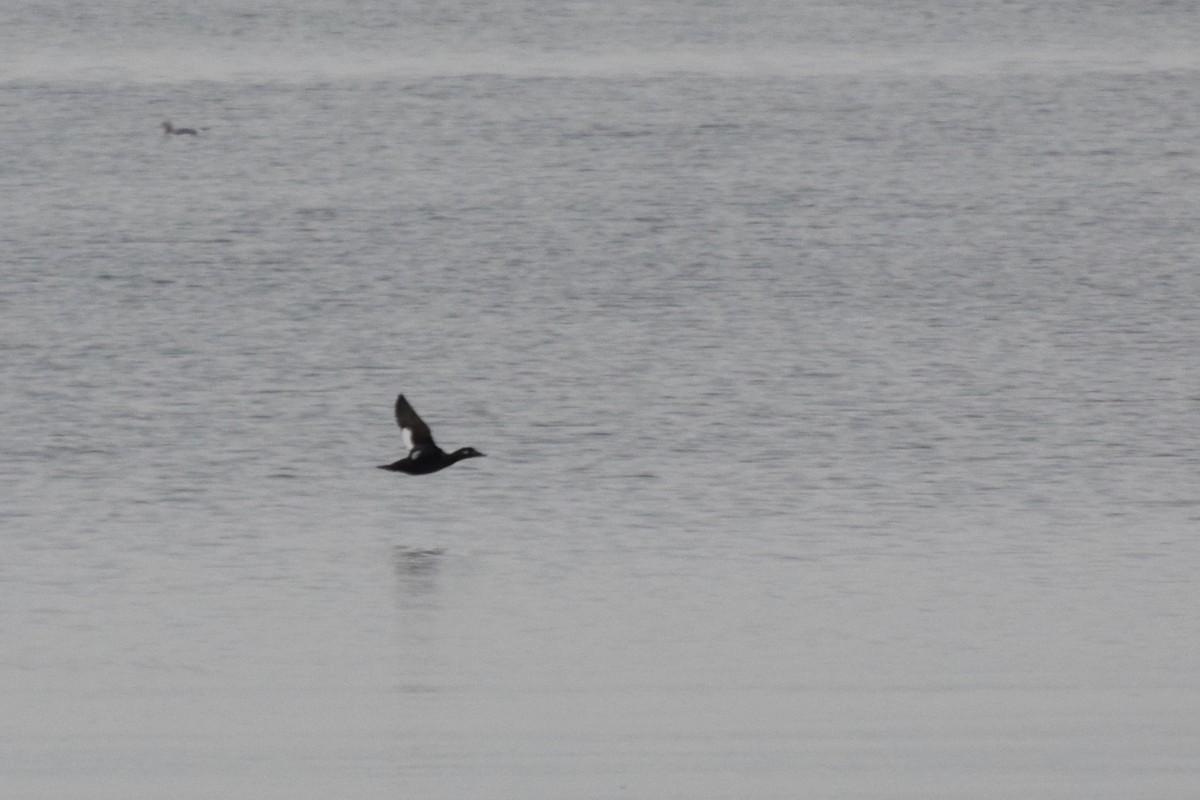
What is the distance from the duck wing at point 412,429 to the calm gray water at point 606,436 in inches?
15.4

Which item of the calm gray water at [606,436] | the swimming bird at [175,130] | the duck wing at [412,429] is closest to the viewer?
the calm gray water at [606,436]

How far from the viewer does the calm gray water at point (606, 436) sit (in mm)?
8805

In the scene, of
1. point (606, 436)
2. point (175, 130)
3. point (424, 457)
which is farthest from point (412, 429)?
point (175, 130)

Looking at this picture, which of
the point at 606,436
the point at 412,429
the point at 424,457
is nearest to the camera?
the point at 424,457

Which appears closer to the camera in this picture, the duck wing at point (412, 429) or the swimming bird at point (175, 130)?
the duck wing at point (412, 429)

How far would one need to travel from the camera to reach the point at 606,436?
15.8 metres

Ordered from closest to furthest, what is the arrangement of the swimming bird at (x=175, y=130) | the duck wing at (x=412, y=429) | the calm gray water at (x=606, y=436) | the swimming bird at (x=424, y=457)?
the calm gray water at (x=606, y=436)
the swimming bird at (x=424, y=457)
the duck wing at (x=412, y=429)
the swimming bird at (x=175, y=130)

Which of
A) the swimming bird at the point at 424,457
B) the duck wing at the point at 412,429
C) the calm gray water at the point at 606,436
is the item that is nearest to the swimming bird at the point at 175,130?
the calm gray water at the point at 606,436

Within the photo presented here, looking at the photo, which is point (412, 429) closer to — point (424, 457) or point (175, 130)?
point (424, 457)

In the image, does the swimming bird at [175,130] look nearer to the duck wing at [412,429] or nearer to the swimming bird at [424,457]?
the duck wing at [412,429]

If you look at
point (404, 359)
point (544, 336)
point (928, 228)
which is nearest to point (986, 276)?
point (928, 228)

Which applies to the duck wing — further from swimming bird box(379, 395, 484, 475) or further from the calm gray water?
the calm gray water

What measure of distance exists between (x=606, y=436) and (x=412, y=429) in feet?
7.04

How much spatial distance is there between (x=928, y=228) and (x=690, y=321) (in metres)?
5.85
